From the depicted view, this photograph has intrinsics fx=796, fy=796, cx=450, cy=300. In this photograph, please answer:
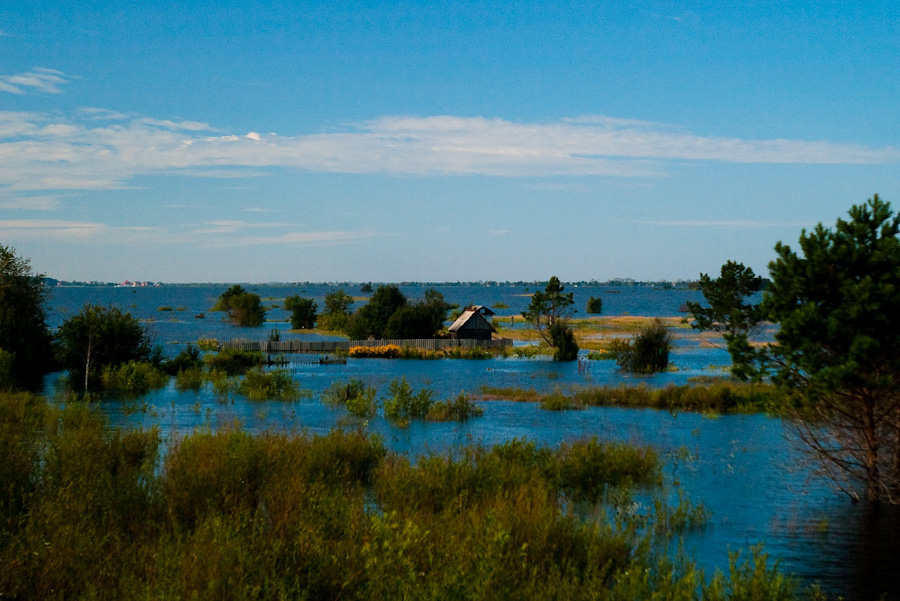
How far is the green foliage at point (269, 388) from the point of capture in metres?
37.7

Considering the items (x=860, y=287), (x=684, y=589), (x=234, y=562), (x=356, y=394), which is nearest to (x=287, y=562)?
(x=234, y=562)

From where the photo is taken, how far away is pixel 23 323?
136 ft

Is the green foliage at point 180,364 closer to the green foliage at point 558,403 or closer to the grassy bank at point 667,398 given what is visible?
the grassy bank at point 667,398

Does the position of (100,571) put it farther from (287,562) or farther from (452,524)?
(452,524)

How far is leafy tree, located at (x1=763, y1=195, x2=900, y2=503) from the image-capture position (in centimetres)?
1553

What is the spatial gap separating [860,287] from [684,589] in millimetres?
9223

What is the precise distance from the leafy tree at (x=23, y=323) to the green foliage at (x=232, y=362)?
31.1ft

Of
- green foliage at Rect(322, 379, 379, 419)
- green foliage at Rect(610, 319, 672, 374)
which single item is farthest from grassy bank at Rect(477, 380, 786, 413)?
green foliage at Rect(610, 319, 672, 374)

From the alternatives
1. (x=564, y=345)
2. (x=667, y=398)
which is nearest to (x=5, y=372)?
(x=667, y=398)

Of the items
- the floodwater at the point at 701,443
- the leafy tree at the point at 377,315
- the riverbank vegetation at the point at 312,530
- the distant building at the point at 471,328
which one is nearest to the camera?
the riverbank vegetation at the point at 312,530

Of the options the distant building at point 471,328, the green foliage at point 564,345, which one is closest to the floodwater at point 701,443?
the green foliage at point 564,345

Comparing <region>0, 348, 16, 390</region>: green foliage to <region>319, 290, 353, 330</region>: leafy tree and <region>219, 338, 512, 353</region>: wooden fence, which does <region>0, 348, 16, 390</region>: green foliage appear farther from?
<region>319, 290, 353, 330</region>: leafy tree

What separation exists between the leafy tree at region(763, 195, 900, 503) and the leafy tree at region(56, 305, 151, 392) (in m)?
34.6

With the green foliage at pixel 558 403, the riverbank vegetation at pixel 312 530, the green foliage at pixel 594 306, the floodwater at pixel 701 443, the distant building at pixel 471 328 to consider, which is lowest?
the floodwater at pixel 701 443
